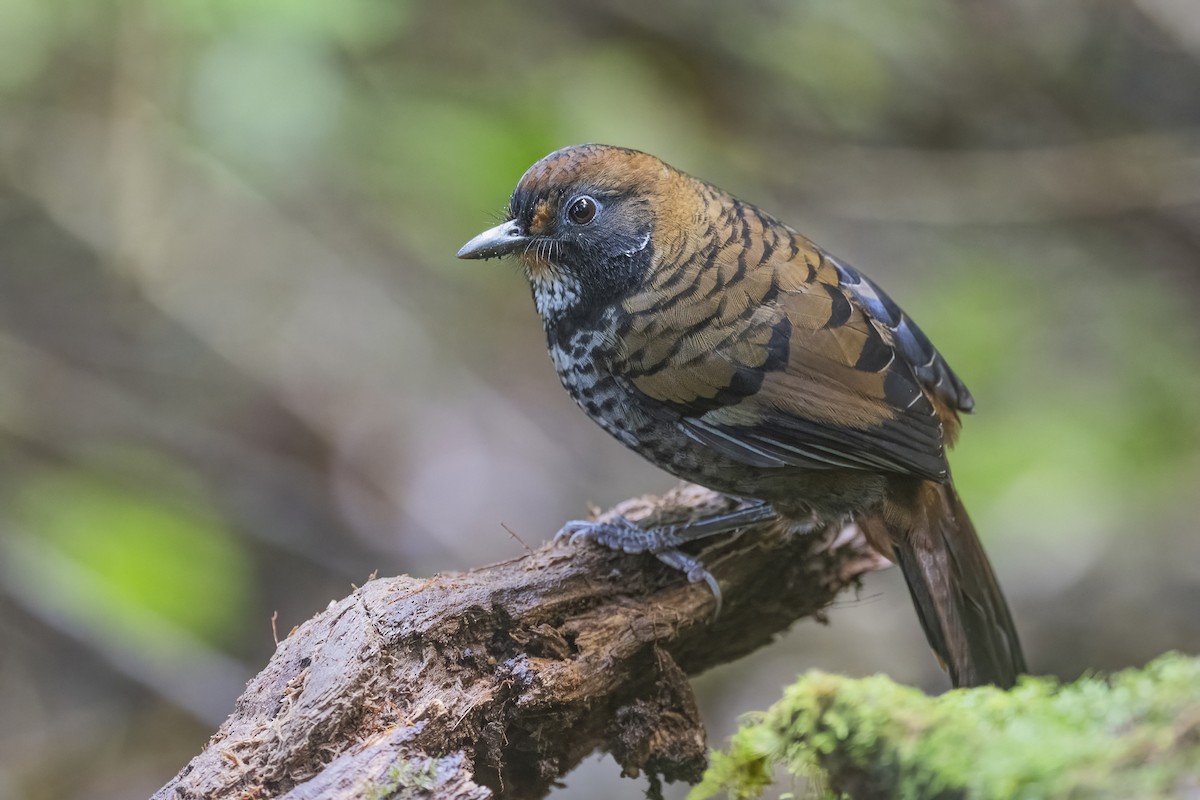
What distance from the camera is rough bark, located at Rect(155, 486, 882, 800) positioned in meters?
2.21

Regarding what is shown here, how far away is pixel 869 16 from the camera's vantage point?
635 cm

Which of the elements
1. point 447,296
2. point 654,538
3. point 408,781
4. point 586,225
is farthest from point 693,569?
point 447,296

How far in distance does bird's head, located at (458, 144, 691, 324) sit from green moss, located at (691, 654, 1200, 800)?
5.34 ft

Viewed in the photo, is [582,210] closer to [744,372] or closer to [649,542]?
[744,372]

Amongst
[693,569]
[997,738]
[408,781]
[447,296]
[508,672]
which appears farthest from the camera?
[447,296]

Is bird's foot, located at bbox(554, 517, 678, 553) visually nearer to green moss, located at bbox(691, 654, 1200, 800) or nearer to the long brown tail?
the long brown tail

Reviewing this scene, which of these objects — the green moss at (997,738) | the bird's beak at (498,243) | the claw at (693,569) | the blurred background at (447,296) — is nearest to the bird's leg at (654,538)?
the claw at (693,569)

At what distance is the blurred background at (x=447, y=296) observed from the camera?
511 centimetres

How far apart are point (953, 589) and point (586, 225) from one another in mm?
Answer: 1479

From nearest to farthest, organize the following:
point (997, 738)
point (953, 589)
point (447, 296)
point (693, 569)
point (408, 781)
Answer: point (997, 738), point (408, 781), point (693, 569), point (953, 589), point (447, 296)

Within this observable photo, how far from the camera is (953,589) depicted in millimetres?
3248

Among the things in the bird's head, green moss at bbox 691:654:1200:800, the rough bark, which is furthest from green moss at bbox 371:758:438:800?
the bird's head

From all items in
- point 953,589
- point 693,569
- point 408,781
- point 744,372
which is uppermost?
point 744,372

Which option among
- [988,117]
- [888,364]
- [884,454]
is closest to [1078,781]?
[884,454]
